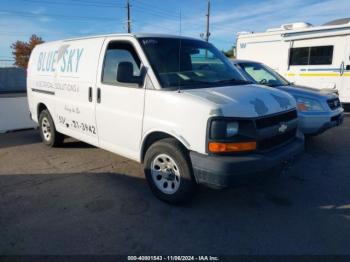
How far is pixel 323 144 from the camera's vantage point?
6.74 meters

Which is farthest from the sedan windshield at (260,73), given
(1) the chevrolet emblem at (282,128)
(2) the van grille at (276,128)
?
(1) the chevrolet emblem at (282,128)

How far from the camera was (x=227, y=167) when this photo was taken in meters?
3.11

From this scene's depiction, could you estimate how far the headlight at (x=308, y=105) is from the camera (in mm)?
6152

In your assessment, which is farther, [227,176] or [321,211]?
[321,211]

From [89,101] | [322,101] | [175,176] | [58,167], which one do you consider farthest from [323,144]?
[58,167]

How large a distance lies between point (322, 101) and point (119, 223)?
4.89m

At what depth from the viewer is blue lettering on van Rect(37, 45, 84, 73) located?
497 centimetres

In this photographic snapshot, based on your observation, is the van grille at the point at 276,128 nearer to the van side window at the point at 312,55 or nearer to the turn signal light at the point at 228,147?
the turn signal light at the point at 228,147

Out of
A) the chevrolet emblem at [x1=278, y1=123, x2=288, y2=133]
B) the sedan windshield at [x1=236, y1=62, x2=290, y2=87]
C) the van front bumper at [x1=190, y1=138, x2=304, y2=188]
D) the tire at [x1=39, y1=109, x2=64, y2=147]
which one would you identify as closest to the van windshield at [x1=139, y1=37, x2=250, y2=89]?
the chevrolet emblem at [x1=278, y1=123, x2=288, y2=133]

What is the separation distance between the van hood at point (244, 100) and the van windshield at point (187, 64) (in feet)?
0.93

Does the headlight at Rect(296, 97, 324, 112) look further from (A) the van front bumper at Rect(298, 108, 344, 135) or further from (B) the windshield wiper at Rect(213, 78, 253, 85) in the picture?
(B) the windshield wiper at Rect(213, 78, 253, 85)

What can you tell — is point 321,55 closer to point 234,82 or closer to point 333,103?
point 333,103

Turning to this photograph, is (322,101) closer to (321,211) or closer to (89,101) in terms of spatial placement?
(321,211)

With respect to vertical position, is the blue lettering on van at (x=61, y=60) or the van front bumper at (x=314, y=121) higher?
the blue lettering on van at (x=61, y=60)
